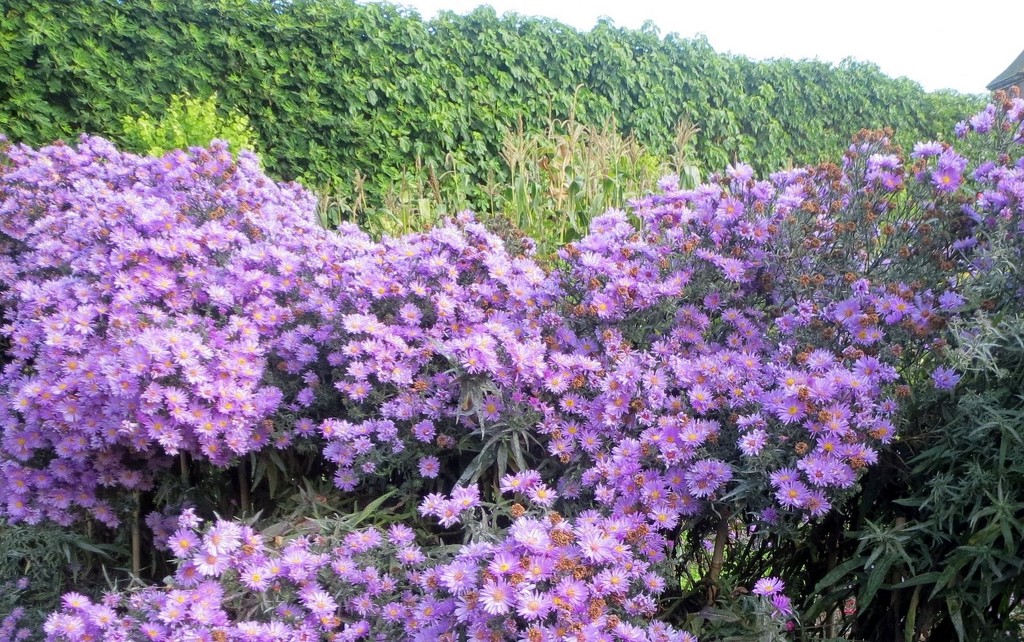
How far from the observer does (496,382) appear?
6.24ft

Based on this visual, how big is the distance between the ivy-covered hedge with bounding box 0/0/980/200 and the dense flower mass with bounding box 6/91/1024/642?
3442mm

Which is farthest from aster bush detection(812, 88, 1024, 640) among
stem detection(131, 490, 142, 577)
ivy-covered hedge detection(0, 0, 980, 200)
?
ivy-covered hedge detection(0, 0, 980, 200)

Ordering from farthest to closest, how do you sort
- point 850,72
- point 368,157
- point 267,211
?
point 850,72
point 368,157
point 267,211

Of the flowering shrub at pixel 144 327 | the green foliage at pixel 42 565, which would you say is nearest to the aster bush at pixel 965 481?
the flowering shrub at pixel 144 327

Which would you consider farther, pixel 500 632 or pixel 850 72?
pixel 850 72

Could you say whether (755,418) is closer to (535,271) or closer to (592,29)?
(535,271)

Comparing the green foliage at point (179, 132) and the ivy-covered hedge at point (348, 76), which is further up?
the ivy-covered hedge at point (348, 76)

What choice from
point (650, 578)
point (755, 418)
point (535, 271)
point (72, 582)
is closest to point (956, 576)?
point (755, 418)

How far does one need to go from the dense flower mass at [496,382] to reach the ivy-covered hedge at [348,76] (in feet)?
11.3

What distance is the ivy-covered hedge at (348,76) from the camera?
5500mm

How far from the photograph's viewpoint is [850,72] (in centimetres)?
1122

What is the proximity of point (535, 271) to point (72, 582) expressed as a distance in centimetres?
158

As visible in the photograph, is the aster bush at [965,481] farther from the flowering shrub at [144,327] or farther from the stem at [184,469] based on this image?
the stem at [184,469]

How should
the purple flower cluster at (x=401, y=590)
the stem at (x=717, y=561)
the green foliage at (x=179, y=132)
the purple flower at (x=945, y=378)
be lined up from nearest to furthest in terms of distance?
1. the purple flower cluster at (x=401, y=590)
2. the purple flower at (x=945, y=378)
3. the stem at (x=717, y=561)
4. the green foliage at (x=179, y=132)
